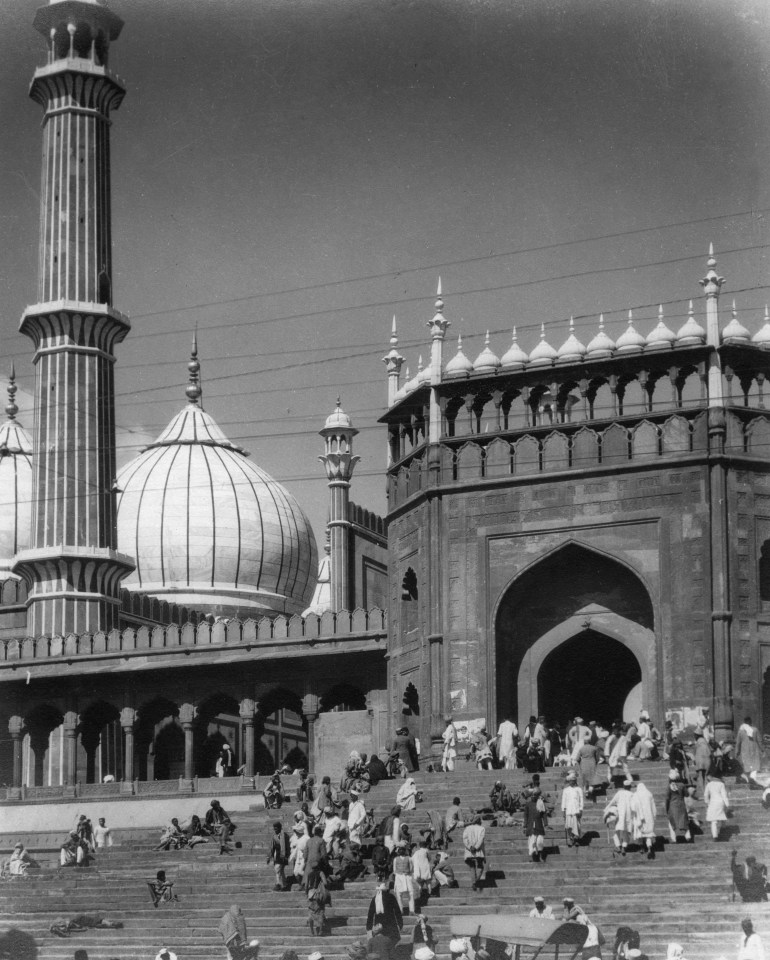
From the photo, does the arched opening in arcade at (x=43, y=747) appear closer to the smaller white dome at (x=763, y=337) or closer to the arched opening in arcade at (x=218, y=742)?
the arched opening in arcade at (x=218, y=742)

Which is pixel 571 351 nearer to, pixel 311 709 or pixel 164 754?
pixel 311 709

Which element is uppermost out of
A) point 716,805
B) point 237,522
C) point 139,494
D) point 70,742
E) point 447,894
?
point 139,494

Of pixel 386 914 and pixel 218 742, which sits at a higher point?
pixel 218 742

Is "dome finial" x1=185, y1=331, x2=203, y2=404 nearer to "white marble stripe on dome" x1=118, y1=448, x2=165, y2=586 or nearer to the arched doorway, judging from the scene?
"white marble stripe on dome" x1=118, y1=448, x2=165, y2=586

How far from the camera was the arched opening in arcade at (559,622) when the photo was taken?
3114 cm

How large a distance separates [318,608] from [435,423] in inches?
886

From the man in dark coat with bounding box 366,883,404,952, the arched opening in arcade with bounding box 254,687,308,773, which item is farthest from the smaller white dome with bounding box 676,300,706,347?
the arched opening in arcade with bounding box 254,687,308,773

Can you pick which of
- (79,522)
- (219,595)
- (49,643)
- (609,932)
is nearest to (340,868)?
A: (609,932)

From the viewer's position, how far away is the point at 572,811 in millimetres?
22625

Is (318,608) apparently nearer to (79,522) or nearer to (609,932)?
(79,522)

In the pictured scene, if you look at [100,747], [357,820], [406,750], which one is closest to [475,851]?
[357,820]

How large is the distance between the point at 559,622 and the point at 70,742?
36.6 ft

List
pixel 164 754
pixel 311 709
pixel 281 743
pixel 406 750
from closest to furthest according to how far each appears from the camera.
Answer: pixel 406 750 < pixel 311 709 < pixel 164 754 < pixel 281 743

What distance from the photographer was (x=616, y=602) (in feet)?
103
